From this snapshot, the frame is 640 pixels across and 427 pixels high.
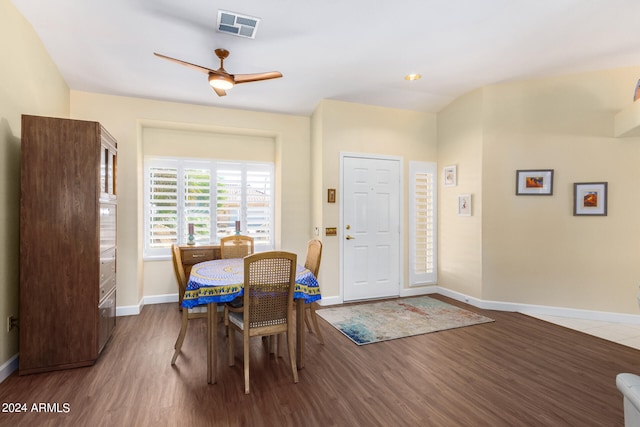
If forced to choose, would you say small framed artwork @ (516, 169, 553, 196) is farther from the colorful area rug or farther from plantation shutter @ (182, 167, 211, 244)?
plantation shutter @ (182, 167, 211, 244)

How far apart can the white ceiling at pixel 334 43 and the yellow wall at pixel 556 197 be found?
1.17ft

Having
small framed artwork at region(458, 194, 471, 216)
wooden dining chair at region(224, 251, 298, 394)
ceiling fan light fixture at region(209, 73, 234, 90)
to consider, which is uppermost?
ceiling fan light fixture at region(209, 73, 234, 90)

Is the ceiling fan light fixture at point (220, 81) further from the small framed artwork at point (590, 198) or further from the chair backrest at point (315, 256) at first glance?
the small framed artwork at point (590, 198)

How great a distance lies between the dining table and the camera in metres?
2.33

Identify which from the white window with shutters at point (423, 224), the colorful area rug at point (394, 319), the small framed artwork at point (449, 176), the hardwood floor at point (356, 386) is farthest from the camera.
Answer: the white window with shutters at point (423, 224)

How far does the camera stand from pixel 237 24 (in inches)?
102

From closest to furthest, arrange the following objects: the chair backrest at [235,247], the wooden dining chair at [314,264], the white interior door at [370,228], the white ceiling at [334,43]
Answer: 1. the white ceiling at [334,43]
2. the wooden dining chair at [314,264]
3. the chair backrest at [235,247]
4. the white interior door at [370,228]

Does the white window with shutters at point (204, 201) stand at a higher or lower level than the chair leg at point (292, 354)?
higher

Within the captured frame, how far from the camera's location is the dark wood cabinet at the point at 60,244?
2.44 metres

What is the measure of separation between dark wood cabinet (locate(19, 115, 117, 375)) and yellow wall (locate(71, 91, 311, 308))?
4.57 feet

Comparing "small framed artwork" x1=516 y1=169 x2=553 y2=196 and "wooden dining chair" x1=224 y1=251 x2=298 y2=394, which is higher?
"small framed artwork" x1=516 y1=169 x2=553 y2=196

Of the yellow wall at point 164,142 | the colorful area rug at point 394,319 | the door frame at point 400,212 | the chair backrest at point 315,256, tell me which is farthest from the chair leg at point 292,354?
the yellow wall at point 164,142

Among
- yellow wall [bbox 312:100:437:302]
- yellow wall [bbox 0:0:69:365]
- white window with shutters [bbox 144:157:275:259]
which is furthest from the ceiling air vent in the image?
white window with shutters [bbox 144:157:275:259]

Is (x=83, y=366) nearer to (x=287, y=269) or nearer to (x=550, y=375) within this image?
(x=287, y=269)
